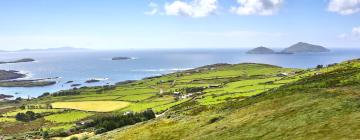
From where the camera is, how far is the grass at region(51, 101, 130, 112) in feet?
487

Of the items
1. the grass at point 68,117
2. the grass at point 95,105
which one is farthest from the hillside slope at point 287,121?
the grass at point 95,105

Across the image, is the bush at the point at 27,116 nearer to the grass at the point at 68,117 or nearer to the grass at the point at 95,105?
the grass at the point at 68,117

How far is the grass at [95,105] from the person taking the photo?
148 m

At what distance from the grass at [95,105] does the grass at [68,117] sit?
787 centimetres

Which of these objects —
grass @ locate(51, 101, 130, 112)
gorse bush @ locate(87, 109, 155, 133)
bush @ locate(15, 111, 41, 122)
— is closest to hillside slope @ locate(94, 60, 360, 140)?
gorse bush @ locate(87, 109, 155, 133)

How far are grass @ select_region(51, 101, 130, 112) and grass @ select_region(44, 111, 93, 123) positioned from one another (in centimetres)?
787

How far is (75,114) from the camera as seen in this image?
461 ft

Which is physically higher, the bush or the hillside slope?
the hillside slope

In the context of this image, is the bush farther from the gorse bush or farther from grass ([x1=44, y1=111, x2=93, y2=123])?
the gorse bush

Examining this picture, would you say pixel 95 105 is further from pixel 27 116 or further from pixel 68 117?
pixel 27 116

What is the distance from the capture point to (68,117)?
135750mm

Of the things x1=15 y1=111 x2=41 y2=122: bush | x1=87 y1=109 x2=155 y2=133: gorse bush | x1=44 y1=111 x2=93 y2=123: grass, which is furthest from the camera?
x1=15 y1=111 x2=41 y2=122: bush

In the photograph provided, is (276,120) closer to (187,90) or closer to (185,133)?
(185,133)

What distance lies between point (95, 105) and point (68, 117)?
905 inches
